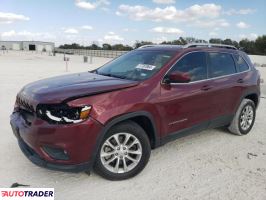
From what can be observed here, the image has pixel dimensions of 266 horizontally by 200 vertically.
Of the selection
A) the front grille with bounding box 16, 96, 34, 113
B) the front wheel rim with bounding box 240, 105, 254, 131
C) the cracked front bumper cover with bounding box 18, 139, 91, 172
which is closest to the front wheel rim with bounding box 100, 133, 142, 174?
the cracked front bumper cover with bounding box 18, 139, 91, 172

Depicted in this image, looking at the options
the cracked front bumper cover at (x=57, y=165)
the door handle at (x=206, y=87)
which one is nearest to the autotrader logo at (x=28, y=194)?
the cracked front bumper cover at (x=57, y=165)

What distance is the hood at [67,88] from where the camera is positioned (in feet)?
11.9

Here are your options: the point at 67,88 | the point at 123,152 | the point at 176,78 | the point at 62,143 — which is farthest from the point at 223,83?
the point at 62,143

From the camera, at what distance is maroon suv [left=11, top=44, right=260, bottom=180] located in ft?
11.6

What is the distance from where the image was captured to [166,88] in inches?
168

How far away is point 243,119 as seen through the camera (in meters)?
5.91

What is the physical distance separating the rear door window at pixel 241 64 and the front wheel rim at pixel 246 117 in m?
0.71

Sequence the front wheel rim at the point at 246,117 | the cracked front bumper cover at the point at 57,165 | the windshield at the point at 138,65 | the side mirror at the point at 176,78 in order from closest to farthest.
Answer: the cracked front bumper cover at the point at 57,165 < the side mirror at the point at 176,78 < the windshield at the point at 138,65 < the front wheel rim at the point at 246,117

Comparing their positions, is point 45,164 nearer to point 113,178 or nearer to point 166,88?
point 113,178

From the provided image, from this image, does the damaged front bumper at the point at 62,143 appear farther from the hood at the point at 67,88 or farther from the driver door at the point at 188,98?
the driver door at the point at 188,98

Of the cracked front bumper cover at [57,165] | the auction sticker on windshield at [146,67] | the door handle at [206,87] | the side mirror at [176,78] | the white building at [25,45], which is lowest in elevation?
the white building at [25,45]

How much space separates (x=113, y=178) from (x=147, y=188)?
0.45 metres

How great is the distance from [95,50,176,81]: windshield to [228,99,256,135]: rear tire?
195 centimetres

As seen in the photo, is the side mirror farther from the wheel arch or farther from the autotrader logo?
the autotrader logo
